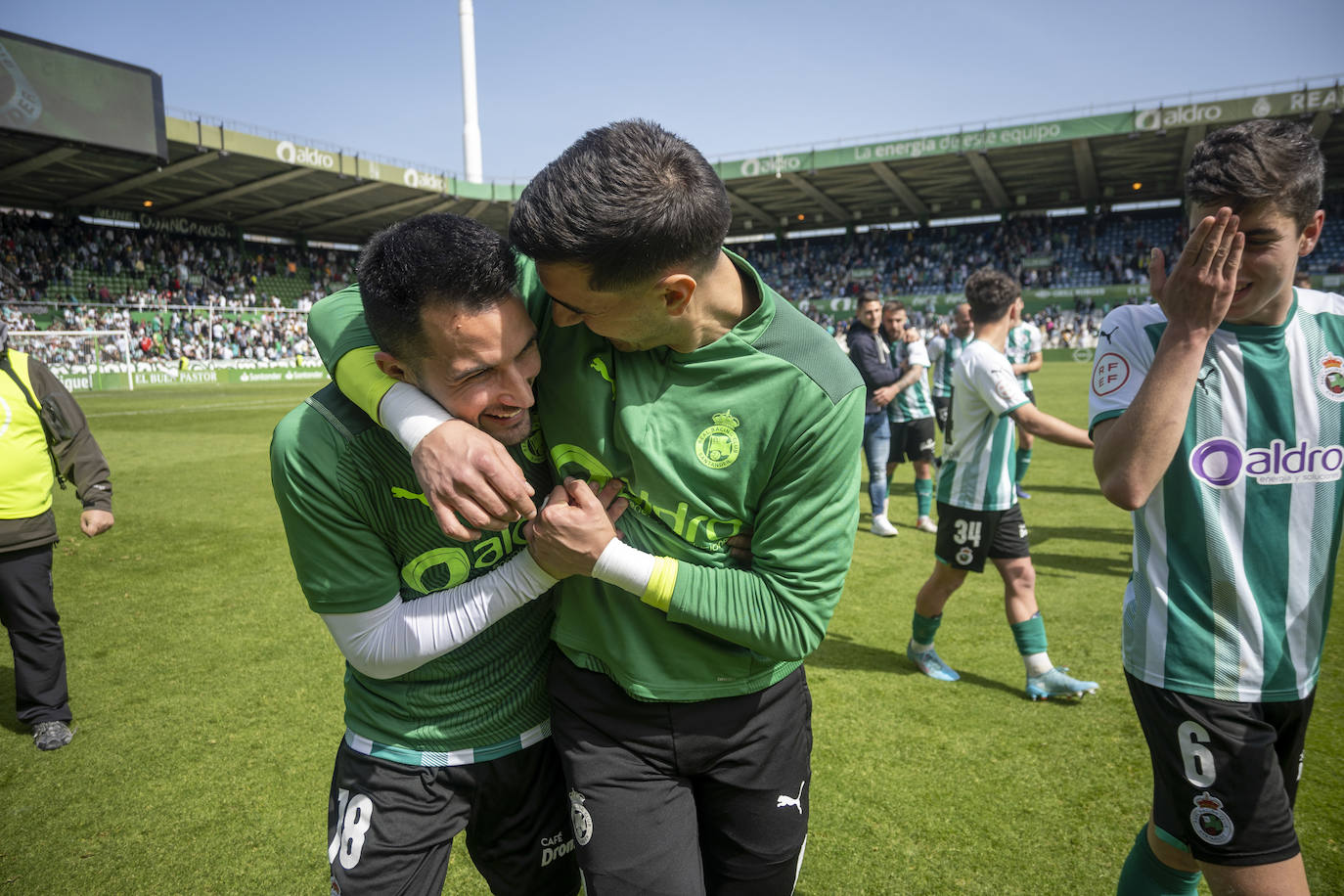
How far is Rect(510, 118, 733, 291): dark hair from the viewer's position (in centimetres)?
161

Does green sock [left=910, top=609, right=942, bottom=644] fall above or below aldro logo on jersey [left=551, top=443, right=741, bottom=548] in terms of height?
below

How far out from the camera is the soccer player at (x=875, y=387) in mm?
8312

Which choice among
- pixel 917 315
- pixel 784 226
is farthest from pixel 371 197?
pixel 917 315

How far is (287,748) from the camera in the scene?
4082 mm

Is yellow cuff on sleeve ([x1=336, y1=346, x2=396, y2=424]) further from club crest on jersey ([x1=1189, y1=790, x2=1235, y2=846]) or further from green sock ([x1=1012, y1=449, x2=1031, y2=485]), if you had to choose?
green sock ([x1=1012, y1=449, x2=1031, y2=485])

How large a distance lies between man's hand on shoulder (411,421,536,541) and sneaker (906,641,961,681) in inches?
154

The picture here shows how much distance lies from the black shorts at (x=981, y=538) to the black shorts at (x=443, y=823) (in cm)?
314

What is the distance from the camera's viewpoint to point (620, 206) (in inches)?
63.0

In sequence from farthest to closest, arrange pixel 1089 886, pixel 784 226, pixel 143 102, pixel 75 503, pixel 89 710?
pixel 784 226
pixel 143 102
pixel 75 503
pixel 89 710
pixel 1089 886

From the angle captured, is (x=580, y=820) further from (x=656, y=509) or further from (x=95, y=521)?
(x=95, y=521)

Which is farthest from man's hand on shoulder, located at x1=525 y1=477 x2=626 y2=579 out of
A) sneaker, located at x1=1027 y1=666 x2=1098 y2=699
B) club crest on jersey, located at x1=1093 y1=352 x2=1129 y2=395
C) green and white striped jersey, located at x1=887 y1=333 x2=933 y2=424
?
green and white striped jersey, located at x1=887 y1=333 x2=933 y2=424

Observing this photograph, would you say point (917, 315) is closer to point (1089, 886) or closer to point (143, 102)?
point (143, 102)

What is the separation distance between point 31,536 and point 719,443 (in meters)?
4.37

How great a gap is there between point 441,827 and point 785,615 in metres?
1.06
